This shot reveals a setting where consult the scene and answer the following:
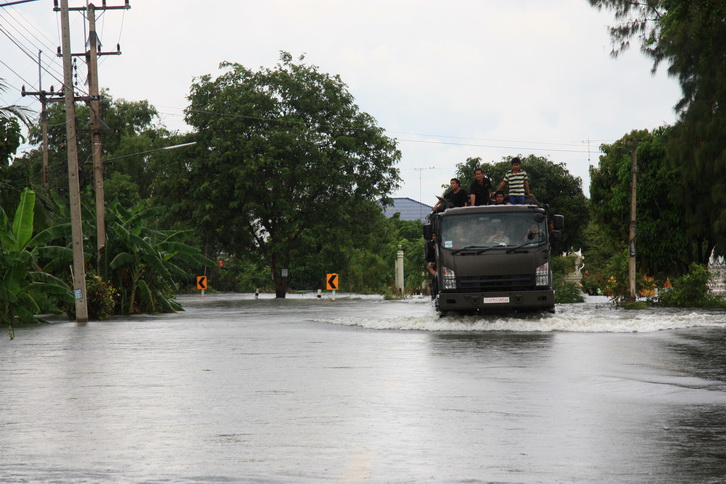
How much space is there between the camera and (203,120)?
183ft

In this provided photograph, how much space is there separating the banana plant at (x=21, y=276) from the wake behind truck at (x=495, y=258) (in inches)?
429

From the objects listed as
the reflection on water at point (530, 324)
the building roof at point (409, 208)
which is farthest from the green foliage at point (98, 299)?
the building roof at point (409, 208)

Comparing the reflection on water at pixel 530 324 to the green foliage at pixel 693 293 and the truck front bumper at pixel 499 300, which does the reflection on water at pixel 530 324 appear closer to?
the truck front bumper at pixel 499 300

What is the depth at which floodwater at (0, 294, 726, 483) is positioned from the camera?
6371mm

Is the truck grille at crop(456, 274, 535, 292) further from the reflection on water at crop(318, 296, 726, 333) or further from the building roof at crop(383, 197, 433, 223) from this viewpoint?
the building roof at crop(383, 197, 433, 223)

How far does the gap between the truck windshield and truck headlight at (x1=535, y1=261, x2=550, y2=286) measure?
1.52 ft

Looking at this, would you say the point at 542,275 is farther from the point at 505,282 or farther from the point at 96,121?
the point at 96,121

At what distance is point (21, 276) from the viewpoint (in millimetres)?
26672

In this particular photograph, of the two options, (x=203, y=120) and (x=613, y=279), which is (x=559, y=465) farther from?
(x=203, y=120)

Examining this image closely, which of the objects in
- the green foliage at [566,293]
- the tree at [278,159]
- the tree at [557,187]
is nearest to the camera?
the green foliage at [566,293]

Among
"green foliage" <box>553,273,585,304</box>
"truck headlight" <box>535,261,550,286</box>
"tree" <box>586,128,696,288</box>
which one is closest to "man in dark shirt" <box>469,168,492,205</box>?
"truck headlight" <box>535,261,550,286</box>

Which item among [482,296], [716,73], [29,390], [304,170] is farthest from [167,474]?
[304,170]

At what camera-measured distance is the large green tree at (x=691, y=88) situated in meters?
36.1

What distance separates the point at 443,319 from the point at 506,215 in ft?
10.0
